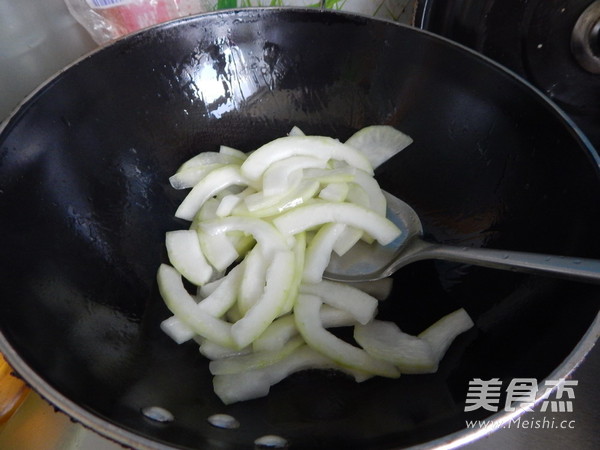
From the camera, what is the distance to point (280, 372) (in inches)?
28.0

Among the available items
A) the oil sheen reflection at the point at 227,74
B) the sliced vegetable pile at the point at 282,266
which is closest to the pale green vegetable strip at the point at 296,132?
the sliced vegetable pile at the point at 282,266

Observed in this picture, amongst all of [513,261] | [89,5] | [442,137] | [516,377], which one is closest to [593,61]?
[442,137]

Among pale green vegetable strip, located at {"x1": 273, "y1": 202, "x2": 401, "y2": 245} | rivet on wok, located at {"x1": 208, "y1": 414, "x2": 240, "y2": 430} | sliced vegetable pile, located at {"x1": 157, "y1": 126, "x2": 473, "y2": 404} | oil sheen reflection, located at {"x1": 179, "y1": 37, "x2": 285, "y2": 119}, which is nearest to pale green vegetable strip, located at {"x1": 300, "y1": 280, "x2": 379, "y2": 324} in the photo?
sliced vegetable pile, located at {"x1": 157, "y1": 126, "x2": 473, "y2": 404}

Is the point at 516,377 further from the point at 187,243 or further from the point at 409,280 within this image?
the point at 187,243

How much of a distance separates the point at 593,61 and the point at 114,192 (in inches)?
38.3

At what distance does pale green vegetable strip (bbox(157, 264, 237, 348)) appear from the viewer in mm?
A: 730

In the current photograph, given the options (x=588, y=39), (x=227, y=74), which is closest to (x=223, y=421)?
(x=227, y=74)

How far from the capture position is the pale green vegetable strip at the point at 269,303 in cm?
71

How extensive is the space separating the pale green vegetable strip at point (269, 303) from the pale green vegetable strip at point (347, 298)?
0.18 feet

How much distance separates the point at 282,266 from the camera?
0.76 m

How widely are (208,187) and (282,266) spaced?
0.25 m

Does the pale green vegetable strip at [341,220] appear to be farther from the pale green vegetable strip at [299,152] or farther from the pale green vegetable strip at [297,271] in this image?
the pale green vegetable strip at [299,152]

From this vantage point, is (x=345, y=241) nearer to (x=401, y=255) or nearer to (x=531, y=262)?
(x=401, y=255)

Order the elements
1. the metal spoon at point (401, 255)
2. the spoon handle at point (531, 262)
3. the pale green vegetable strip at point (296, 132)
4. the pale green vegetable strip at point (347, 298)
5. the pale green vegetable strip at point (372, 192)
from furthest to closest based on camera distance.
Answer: the pale green vegetable strip at point (296, 132), the pale green vegetable strip at point (372, 192), the pale green vegetable strip at point (347, 298), the metal spoon at point (401, 255), the spoon handle at point (531, 262)
